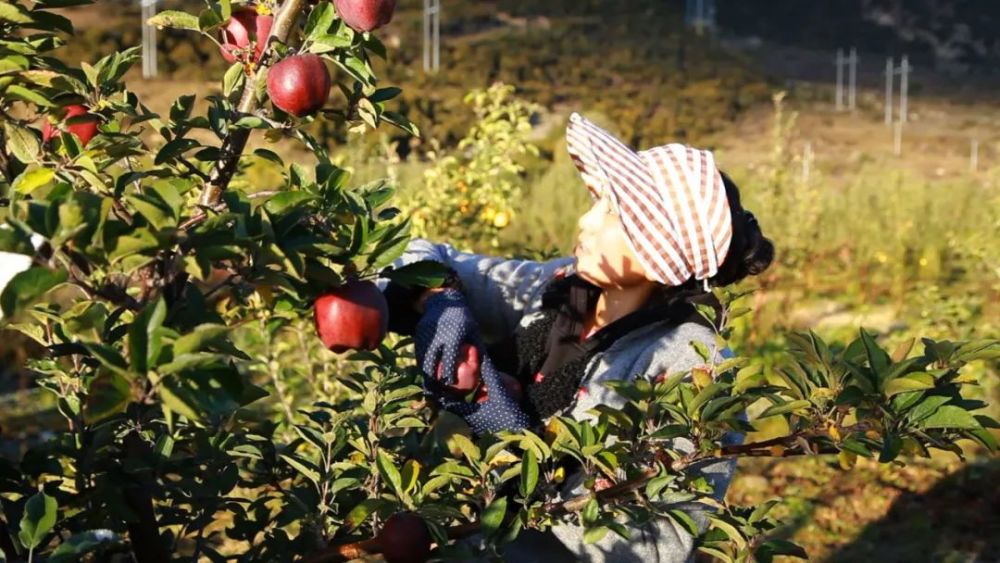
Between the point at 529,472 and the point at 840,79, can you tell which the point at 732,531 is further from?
the point at 840,79

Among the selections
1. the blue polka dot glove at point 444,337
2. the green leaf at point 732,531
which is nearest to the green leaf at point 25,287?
the blue polka dot glove at point 444,337

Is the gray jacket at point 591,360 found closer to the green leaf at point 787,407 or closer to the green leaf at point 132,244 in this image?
the green leaf at point 787,407

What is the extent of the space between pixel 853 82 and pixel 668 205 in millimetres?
19148

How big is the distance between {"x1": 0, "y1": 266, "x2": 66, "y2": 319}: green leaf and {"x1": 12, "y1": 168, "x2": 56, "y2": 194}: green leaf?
0.24 meters

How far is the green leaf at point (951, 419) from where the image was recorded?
103 centimetres

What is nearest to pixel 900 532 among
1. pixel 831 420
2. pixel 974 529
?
pixel 974 529

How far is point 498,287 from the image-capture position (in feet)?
5.69

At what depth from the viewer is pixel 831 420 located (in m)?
1.11

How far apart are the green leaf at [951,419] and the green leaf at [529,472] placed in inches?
14.3

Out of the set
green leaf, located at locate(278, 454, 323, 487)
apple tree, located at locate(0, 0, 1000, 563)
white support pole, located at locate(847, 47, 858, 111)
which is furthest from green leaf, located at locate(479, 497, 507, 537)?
white support pole, located at locate(847, 47, 858, 111)

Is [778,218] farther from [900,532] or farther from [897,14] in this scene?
[897,14]

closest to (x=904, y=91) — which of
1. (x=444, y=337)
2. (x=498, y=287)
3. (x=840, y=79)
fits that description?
(x=840, y=79)

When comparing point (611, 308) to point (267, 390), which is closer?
point (267, 390)

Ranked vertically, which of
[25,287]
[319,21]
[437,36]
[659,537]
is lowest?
[437,36]
